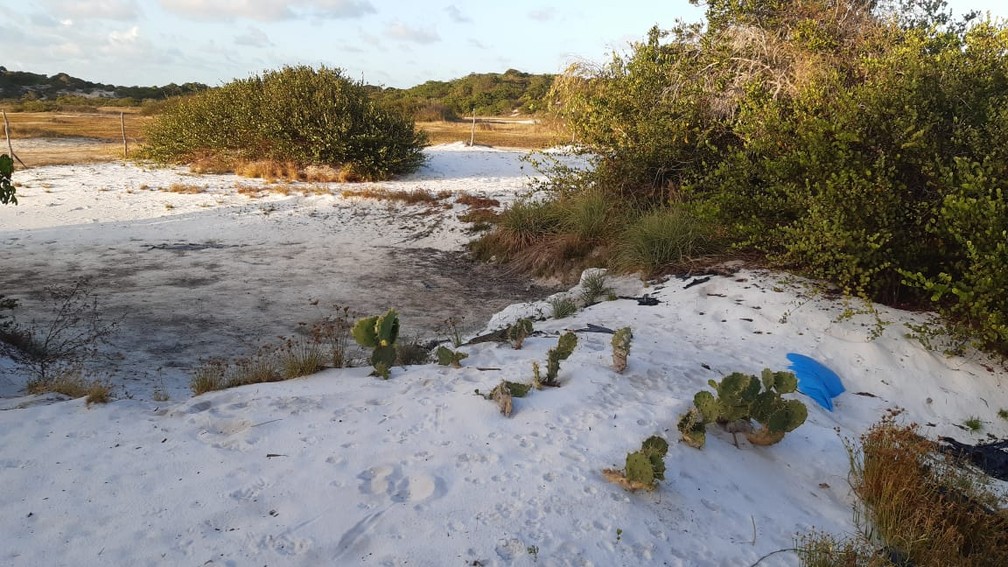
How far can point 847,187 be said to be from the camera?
5.70 m

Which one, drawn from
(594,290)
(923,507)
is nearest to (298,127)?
(594,290)

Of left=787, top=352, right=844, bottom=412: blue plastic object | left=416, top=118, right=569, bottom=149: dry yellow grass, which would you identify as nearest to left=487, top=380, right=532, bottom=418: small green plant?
left=787, top=352, right=844, bottom=412: blue plastic object

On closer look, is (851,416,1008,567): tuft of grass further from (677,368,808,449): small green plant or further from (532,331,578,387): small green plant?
(532,331,578,387): small green plant

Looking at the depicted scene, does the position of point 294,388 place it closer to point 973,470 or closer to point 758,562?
point 758,562

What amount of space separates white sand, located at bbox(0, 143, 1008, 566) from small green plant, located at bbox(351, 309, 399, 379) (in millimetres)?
178

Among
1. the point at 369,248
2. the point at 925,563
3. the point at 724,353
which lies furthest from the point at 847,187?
the point at 369,248

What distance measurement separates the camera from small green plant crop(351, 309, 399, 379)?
4434mm

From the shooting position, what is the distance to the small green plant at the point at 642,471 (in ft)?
9.48

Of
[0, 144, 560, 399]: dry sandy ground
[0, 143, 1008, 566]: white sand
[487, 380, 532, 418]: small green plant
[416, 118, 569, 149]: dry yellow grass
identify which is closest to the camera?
[0, 143, 1008, 566]: white sand

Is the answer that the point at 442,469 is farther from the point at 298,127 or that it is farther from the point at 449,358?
the point at 298,127

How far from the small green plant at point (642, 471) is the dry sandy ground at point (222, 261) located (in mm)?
3464

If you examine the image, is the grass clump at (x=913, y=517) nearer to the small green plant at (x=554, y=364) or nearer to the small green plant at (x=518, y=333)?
the small green plant at (x=554, y=364)

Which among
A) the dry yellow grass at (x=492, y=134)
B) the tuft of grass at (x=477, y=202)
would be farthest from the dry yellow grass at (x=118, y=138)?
the tuft of grass at (x=477, y=202)

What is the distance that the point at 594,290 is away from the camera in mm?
7340
